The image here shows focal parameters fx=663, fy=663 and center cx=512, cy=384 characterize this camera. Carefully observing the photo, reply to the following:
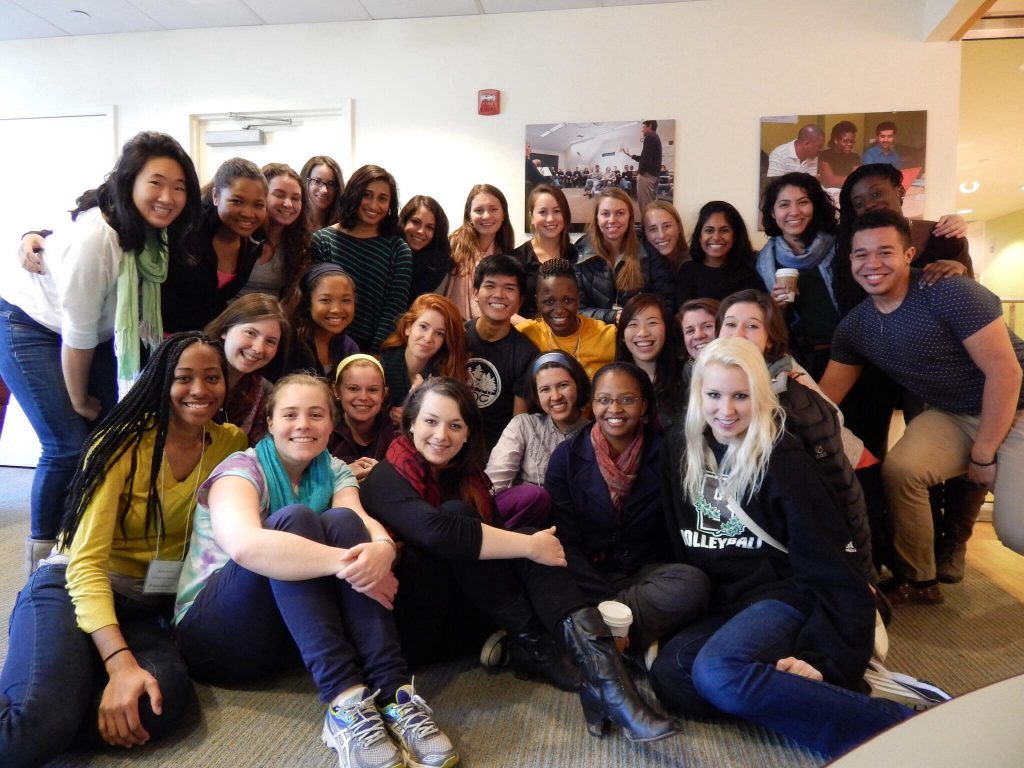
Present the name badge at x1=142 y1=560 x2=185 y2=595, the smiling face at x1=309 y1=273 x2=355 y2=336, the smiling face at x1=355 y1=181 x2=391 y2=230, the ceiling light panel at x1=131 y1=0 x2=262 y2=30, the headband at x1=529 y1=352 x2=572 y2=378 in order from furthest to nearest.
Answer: the ceiling light panel at x1=131 y1=0 x2=262 y2=30 < the smiling face at x1=355 y1=181 x2=391 y2=230 < the smiling face at x1=309 y1=273 x2=355 y2=336 < the headband at x1=529 y1=352 x2=572 y2=378 < the name badge at x1=142 y1=560 x2=185 y2=595

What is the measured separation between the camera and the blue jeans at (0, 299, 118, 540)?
219cm

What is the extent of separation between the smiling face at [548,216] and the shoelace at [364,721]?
232 centimetres

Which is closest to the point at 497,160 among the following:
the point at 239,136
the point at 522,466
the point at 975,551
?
the point at 239,136

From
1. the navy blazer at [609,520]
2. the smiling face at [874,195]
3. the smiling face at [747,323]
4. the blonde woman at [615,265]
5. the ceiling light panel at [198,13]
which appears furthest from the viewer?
the ceiling light panel at [198,13]

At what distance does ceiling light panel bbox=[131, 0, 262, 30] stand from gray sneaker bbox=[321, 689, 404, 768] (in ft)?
12.8

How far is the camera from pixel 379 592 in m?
1.53

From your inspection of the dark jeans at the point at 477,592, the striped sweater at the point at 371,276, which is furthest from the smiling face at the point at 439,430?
the striped sweater at the point at 371,276

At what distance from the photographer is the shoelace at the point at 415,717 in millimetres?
1388

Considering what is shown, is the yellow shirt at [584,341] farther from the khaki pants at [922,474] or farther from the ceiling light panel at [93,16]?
the ceiling light panel at [93,16]

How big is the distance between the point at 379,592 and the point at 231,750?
0.46 meters

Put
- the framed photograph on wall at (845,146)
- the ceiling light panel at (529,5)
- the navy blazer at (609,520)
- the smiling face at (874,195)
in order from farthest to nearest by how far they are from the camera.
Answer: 1. the ceiling light panel at (529,5)
2. the framed photograph on wall at (845,146)
3. the smiling face at (874,195)
4. the navy blazer at (609,520)

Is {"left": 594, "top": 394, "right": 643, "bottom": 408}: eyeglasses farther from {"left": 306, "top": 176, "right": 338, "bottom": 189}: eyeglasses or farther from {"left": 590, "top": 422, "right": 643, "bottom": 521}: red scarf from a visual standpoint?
{"left": 306, "top": 176, "right": 338, "bottom": 189}: eyeglasses

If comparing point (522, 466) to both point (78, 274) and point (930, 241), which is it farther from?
point (930, 241)

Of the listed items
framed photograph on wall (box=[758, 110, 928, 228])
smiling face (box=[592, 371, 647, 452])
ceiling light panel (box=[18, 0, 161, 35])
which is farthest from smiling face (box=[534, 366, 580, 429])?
ceiling light panel (box=[18, 0, 161, 35])
